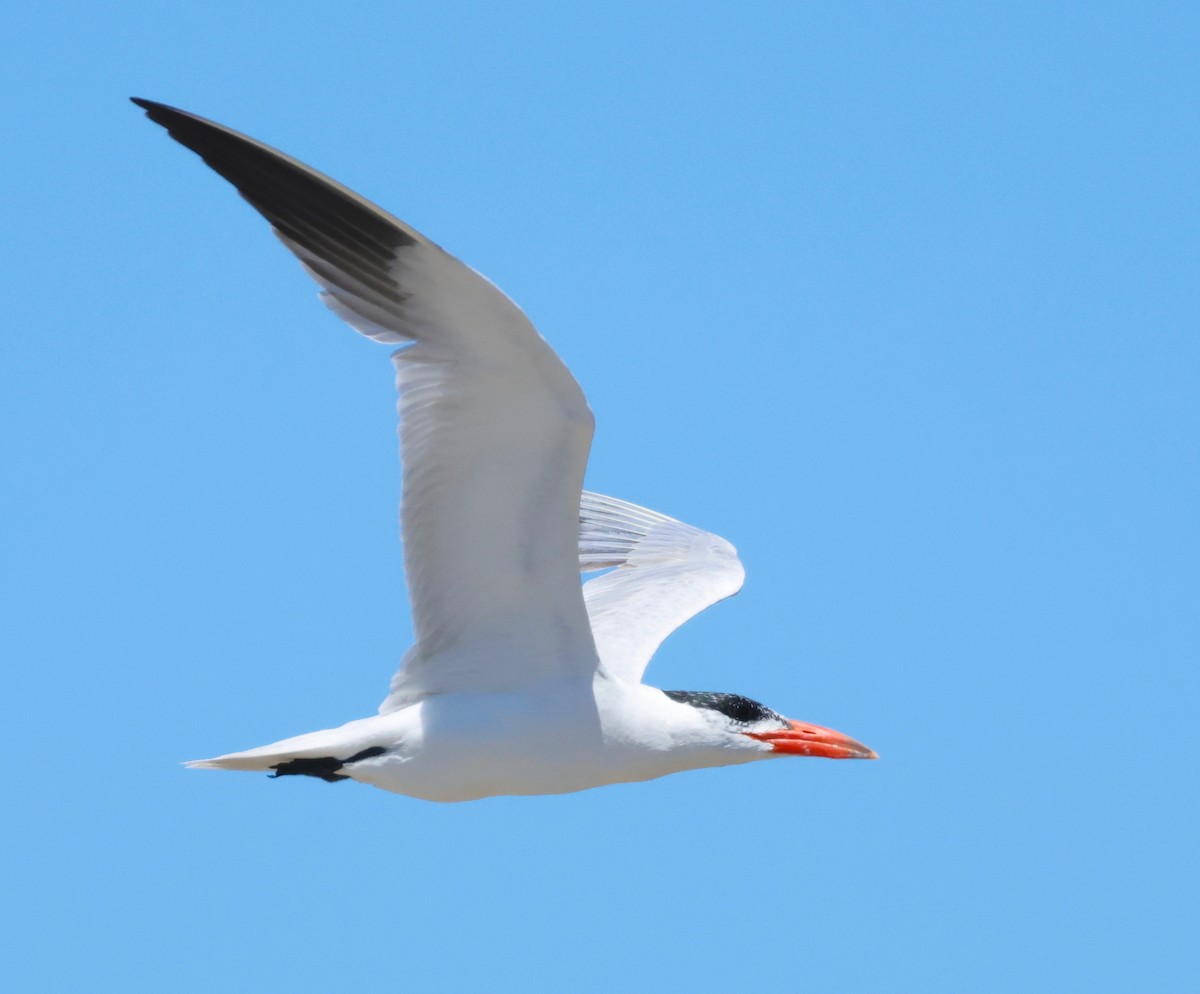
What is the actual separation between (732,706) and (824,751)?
59 centimetres

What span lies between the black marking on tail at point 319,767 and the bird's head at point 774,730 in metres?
1.67

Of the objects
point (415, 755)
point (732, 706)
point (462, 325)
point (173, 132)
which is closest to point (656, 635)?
point (732, 706)

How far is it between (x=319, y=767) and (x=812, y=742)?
259 centimetres

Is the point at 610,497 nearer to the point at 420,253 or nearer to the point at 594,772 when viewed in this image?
the point at 594,772

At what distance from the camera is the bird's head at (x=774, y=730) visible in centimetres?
955

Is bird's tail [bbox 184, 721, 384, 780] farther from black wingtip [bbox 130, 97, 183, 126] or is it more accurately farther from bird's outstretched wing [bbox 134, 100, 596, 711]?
black wingtip [bbox 130, 97, 183, 126]

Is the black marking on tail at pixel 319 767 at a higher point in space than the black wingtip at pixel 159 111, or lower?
lower

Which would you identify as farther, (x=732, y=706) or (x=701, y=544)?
(x=701, y=544)

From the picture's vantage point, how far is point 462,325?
8188mm

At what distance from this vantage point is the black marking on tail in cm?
896

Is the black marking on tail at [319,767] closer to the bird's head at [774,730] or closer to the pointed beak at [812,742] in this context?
the bird's head at [774,730]

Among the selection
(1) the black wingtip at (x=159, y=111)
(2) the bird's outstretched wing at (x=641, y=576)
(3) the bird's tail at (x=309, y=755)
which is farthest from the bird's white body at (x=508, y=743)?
(1) the black wingtip at (x=159, y=111)

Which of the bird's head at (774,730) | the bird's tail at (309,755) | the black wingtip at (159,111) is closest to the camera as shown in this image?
the black wingtip at (159,111)

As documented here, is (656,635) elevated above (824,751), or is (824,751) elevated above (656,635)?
(656,635)
